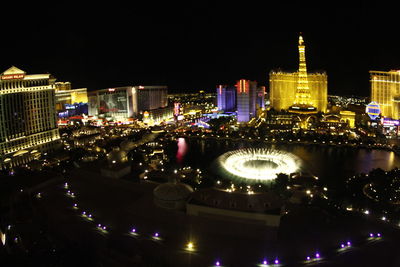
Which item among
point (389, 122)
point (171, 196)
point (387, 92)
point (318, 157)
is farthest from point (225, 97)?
point (171, 196)

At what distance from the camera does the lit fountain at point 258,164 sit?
2633 centimetres

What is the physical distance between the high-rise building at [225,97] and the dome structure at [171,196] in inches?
1852

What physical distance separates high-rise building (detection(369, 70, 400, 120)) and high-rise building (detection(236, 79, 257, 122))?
659 inches

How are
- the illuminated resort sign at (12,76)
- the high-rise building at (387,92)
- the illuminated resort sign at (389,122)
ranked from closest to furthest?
the illuminated resort sign at (12,76) < the illuminated resort sign at (389,122) < the high-rise building at (387,92)

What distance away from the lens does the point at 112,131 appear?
4569 centimetres

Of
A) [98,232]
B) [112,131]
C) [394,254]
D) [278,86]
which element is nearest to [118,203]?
[98,232]

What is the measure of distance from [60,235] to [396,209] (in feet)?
57.6

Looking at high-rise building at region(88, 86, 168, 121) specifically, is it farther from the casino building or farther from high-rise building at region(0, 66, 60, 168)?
high-rise building at region(0, 66, 60, 168)

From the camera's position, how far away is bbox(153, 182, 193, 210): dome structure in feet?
56.5

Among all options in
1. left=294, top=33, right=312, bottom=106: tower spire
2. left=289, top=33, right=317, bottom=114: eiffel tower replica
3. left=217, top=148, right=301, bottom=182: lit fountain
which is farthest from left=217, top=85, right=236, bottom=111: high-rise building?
left=217, top=148, right=301, bottom=182: lit fountain

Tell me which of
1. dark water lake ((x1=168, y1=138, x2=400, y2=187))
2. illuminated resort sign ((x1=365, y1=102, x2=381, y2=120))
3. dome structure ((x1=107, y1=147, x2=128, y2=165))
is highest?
illuminated resort sign ((x1=365, y1=102, x2=381, y2=120))

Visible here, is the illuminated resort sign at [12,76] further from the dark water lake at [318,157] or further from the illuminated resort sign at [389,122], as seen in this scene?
the illuminated resort sign at [389,122]

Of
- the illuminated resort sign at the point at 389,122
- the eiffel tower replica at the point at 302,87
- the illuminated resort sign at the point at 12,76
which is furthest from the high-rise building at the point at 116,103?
the illuminated resort sign at the point at 389,122

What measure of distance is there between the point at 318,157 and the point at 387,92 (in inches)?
827
